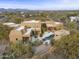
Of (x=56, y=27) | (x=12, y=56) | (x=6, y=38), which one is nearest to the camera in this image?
(x=12, y=56)

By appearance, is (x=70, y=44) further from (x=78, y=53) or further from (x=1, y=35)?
(x=1, y=35)

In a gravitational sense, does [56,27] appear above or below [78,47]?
below

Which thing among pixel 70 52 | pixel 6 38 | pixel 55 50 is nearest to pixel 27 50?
pixel 55 50

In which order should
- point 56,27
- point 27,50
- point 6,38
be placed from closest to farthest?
point 27,50, point 6,38, point 56,27

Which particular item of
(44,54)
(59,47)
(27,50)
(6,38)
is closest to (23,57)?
(27,50)

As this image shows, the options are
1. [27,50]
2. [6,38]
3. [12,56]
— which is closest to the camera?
[12,56]

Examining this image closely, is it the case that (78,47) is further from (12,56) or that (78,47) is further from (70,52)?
(12,56)

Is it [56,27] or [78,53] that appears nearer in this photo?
[78,53]
